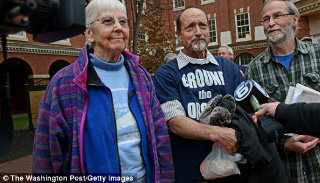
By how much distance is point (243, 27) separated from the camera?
22750 mm

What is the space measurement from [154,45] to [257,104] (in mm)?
15516

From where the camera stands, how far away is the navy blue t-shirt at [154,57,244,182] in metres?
2.11

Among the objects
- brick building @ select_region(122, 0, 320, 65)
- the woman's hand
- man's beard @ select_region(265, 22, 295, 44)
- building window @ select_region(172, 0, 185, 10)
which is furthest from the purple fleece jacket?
building window @ select_region(172, 0, 185, 10)

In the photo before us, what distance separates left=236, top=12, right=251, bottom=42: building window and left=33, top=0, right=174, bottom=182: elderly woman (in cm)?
2224

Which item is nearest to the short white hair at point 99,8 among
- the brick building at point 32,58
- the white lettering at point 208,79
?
the white lettering at point 208,79

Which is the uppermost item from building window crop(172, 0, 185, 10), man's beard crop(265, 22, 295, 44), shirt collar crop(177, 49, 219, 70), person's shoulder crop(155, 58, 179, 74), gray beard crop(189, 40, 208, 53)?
building window crop(172, 0, 185, 10)

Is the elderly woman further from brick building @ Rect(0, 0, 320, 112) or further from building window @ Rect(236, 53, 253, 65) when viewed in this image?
building window @ Rect(236, 53, 253, 65)

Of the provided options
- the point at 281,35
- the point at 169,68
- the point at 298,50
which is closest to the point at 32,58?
the point at 169,68

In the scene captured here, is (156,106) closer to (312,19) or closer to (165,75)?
(165,75)

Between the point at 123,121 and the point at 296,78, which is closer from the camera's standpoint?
the point at 123,121

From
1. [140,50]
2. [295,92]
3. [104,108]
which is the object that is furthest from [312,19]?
[104,108]

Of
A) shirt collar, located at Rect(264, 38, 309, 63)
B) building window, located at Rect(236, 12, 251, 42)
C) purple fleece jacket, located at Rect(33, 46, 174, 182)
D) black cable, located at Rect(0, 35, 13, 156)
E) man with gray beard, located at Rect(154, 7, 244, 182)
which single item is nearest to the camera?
black cable, located at Rect(0, 35, 13, 156)

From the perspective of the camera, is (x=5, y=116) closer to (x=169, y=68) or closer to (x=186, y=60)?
(x=169, y=68)

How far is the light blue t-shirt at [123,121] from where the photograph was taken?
1.82 meters
